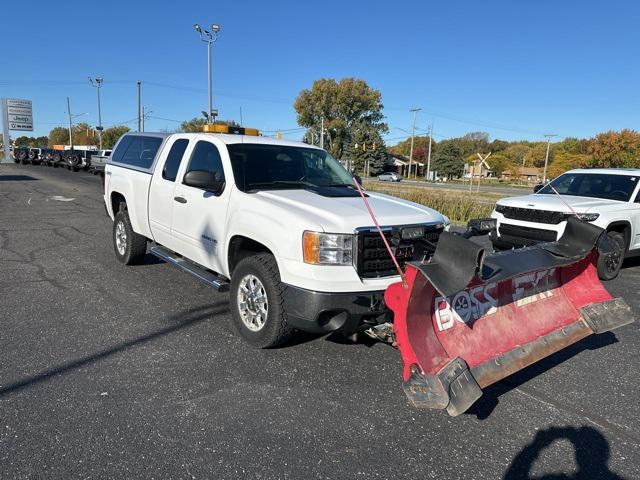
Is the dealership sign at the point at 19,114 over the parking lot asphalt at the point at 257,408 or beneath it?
over

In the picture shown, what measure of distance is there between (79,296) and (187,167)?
202 centimetres

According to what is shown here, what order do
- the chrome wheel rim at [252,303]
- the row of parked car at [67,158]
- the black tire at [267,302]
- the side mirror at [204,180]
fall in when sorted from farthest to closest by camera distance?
1. the row of parked car at [67,158]
2. the side mirror at [204,180]
3. the chrome wheel rim at [252,303]
4. the black tire at [267,302]

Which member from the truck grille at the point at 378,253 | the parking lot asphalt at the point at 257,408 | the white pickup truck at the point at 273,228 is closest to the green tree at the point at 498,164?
the white pickup truck at the point at 273,228

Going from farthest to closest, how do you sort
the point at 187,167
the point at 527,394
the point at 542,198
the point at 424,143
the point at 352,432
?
the point at 424,143 → the point at 542,198 → the point at 187,167 → the point at 527,394 → the point at 352,432

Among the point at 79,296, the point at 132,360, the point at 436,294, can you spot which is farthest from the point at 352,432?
the point at 79,296

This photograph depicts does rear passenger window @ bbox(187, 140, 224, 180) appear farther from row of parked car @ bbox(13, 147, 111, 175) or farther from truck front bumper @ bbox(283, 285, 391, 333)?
row of parked car @ bbox(13, 147, 111, 175)

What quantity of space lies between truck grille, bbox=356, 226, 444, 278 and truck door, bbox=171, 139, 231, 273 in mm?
1545

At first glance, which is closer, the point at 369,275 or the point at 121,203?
the point at 369,275

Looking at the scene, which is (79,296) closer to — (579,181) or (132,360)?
(132,360)

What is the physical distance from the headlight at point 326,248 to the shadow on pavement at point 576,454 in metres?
1.73

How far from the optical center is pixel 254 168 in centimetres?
495

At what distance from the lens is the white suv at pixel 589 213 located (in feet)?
23.5

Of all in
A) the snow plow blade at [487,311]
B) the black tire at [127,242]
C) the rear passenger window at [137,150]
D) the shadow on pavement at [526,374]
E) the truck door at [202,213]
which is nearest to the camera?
the snow plow blade at [487,311]

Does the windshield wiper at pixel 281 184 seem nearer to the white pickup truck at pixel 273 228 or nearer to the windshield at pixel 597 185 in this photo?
the white pickup truck at pixel 273 228
